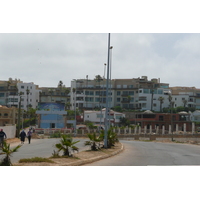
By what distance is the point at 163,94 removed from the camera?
4601 inches

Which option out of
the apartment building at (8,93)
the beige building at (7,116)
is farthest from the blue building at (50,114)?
the apartment building at (8,93)

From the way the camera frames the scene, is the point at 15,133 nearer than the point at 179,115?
Yes

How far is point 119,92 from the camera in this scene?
122125 mm

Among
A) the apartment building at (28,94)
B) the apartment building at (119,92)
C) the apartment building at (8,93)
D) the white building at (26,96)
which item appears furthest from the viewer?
the apartment building at (8,93)

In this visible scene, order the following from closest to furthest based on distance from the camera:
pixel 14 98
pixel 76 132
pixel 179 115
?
pixel 76 132, pixel 179 115, pixel 14 98

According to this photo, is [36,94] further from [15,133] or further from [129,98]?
[15,133]

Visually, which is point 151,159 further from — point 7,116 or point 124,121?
point 124,121

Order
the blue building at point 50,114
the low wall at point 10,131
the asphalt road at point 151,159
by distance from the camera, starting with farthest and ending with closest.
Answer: the blue building at point 50,114 < the low wall at point 10,131 < the asphalt road at point 151,159

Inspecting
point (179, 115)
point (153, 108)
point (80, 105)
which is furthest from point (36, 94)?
point (179, 115)

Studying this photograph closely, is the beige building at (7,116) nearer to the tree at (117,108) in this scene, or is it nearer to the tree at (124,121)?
the tree at (124,121)

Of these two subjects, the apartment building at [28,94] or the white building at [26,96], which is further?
the white building at [26,96]

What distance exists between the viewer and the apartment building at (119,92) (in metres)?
118

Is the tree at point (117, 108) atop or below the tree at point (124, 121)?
atop

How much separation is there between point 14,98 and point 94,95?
26.9 meters
